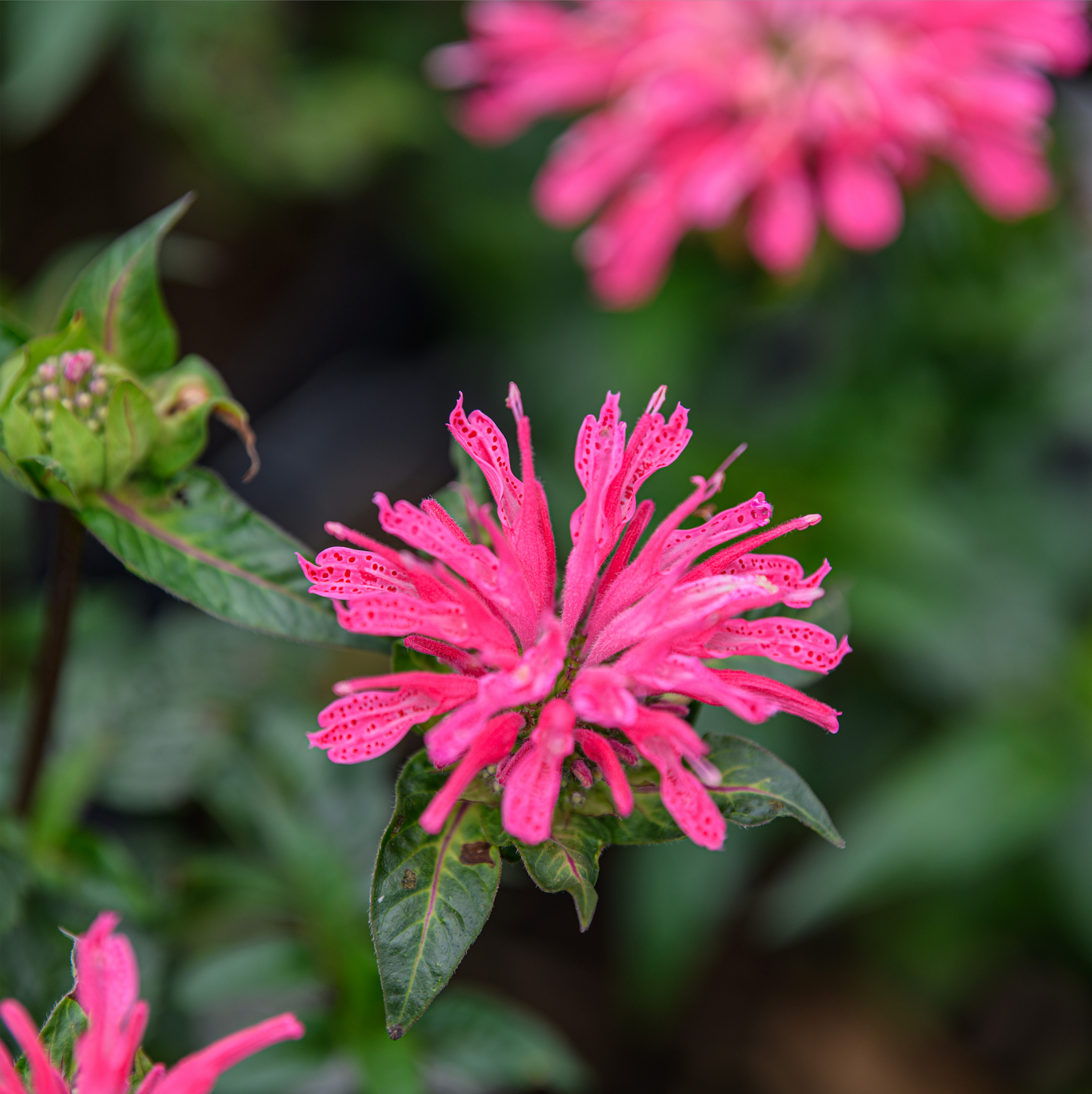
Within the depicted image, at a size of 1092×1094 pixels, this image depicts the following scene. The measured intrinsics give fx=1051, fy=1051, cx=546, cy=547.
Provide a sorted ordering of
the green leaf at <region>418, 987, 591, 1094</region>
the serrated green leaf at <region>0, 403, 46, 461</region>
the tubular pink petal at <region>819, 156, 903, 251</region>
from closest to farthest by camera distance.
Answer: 1. the serrated green leaf at <region>0, 403, 46, 461</region>
2. the green leaf at <region>418, 987, 591, 1094</region>
3. the tubular pink petal at <region>819, 156, 903, 251</region>

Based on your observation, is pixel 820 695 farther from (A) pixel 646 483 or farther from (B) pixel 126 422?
(B) pixel 126 422

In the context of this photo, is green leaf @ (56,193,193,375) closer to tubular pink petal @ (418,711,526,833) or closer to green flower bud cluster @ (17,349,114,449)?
green flower bud cluster @ (17,349,114,449)

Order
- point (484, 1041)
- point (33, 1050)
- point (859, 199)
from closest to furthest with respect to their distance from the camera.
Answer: point (33, 1050) → point (484, 1041) → point (859, 199)

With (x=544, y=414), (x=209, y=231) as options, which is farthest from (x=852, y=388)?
(x=209, y=231)

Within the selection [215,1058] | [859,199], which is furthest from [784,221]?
[215,1058]

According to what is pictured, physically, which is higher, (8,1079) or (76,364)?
(76,364)

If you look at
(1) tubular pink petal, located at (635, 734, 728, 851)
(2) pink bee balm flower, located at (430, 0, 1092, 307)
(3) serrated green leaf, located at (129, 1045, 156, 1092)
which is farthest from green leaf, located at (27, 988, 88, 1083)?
(2) pink bee balm flower, located at (430, 0, 1092, 307)

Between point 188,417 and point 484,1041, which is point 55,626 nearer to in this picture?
point 188,417

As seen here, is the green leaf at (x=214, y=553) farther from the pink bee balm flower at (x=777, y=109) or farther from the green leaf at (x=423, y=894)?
the pink bee balm flower at (x=777, y=109)
